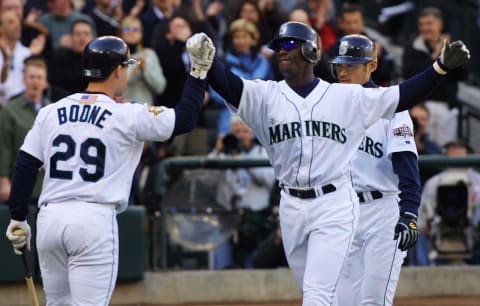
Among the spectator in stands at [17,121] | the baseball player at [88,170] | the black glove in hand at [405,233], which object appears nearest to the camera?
the baseball player at [88,170]

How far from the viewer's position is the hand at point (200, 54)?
6.42m

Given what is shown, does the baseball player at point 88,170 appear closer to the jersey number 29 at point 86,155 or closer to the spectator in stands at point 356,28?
the jersey number 29 at point 86,155

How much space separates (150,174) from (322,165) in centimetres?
443

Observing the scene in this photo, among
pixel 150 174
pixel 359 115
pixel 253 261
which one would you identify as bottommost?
pixel 253 261

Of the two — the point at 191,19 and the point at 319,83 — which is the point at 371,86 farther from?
the point at 191,19

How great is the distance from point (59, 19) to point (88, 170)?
6.81m

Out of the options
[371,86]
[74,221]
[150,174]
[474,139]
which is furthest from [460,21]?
[74,221]

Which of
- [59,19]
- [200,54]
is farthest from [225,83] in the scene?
[59,19]

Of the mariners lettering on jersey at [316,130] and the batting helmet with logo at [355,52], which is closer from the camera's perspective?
the mariners lettering on jersey at [316,130]

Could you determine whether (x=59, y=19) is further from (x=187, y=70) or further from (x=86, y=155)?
(x=86, y=155)

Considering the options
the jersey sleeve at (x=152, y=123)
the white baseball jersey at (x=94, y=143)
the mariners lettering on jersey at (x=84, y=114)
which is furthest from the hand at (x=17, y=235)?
the jersey sleeve at (x=152, y=123)

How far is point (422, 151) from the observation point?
11773mm

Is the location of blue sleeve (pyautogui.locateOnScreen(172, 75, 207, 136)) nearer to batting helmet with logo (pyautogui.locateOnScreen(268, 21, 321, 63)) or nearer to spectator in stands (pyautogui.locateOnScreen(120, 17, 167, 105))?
batting helmet with logo (pyautogui.locateOnScreen(268, 21, 321, 63))

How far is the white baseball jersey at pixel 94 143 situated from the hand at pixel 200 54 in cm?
34
